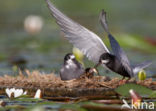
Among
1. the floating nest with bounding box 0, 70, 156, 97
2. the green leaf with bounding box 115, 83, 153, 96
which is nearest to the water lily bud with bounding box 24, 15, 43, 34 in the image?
the floating nest with bounding box 0, 70, 156, 97

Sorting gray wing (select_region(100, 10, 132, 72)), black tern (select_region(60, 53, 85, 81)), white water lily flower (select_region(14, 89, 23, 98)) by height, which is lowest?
white water lily flower (select_region(14, 89, 23, 98))

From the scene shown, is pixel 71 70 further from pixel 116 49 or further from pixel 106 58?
pixel 116 49

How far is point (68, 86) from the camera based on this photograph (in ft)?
17.4

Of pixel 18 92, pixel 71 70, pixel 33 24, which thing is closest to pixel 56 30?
pixel 33 24

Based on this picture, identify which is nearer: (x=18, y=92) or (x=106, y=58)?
(x=18, y=92)

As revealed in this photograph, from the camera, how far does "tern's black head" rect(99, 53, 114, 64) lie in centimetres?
555

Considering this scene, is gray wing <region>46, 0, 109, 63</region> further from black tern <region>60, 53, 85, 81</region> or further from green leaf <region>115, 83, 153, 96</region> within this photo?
green leaf <region>115, 83, 153, 96</region>

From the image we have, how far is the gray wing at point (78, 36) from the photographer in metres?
5.57

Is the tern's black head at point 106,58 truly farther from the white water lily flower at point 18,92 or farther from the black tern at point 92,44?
the white water lily flower at point 18,92

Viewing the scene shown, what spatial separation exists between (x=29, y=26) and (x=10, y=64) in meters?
3.58

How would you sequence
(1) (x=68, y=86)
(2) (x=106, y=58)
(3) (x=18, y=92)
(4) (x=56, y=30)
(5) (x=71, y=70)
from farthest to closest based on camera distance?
(4) (x=56, y=30)
(5) (x=71, y=70)
(2) (x=106, y=58)
(1) (x=68, y=86)
(3) (x=18, y=92)

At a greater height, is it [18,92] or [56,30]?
[56,30]

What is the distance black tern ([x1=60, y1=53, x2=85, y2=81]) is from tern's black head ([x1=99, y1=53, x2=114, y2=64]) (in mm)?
396

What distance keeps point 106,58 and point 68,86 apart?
59 centimetres
